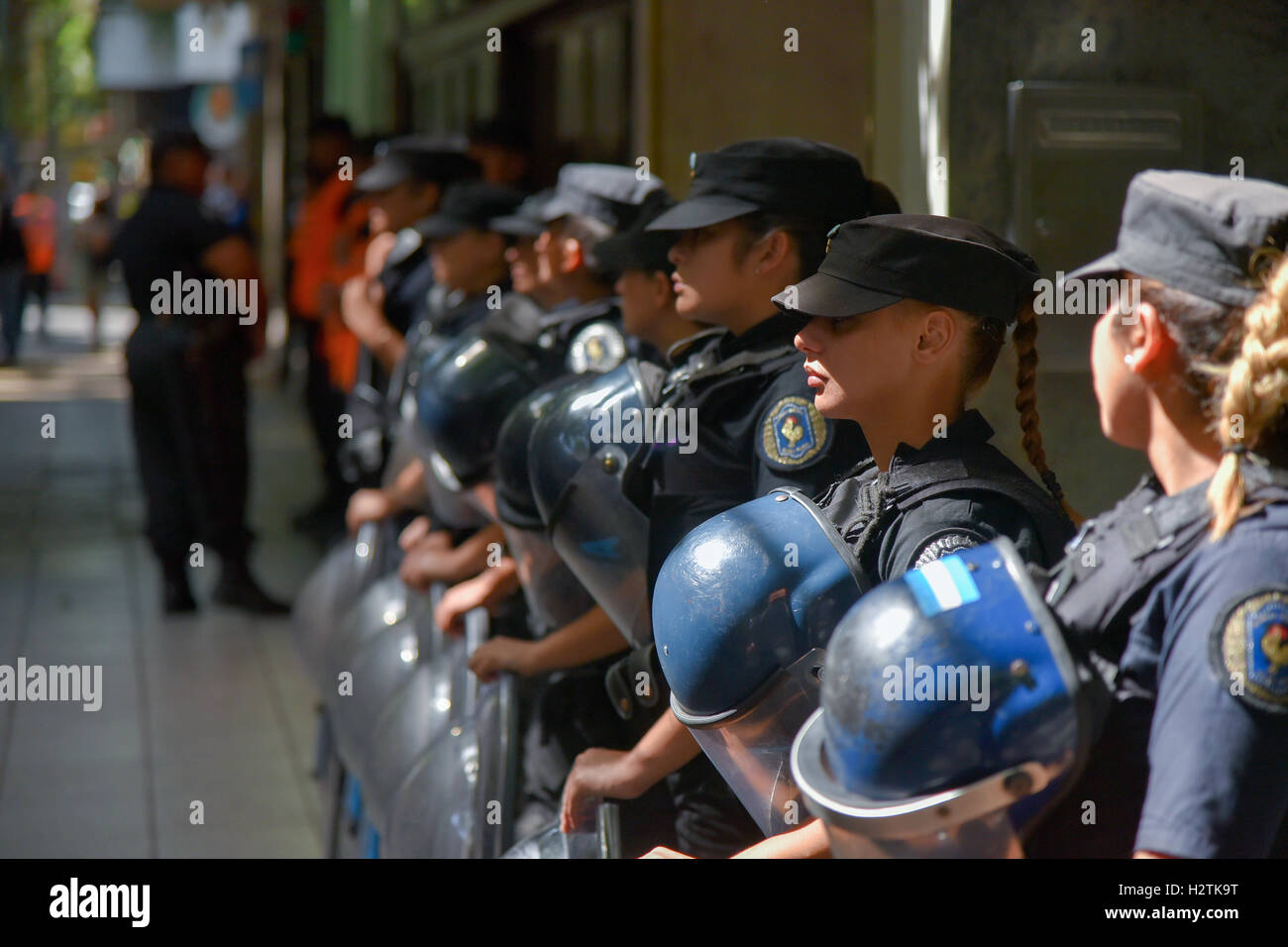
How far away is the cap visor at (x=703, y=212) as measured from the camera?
249cm

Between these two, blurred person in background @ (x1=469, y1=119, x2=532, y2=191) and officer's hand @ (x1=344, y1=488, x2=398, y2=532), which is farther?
blurred person in background @ (x1=469, y1=119, x2=532, y2=191)

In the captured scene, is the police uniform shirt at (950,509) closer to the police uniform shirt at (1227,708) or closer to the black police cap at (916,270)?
the black police cap at (916,270)

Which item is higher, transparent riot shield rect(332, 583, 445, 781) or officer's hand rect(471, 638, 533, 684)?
officer's hand rect(471, 638, 533, 684)

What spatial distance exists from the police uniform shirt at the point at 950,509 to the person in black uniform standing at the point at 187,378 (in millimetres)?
5350

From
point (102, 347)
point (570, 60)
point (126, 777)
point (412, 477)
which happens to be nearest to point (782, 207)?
point (412, 477)

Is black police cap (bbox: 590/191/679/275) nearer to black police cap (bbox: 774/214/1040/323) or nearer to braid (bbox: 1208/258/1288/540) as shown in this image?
black police cap (bbox: 774/214/1040/323)

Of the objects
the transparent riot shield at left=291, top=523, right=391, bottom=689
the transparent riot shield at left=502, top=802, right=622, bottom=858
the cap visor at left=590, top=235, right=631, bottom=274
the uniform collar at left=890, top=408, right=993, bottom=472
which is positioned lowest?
the transparent riot shield at left=291, top=523, right=391, bottom=689

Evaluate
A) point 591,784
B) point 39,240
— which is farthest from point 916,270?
point 39,240

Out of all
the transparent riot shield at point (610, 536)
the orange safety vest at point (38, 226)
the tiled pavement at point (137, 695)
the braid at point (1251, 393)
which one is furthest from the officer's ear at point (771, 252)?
the orange safety vest at point (38, 226)

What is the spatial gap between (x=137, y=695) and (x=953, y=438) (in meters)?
4.86

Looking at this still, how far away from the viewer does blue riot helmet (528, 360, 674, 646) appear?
2.53 meters

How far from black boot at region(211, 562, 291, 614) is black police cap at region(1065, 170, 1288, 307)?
241 inches

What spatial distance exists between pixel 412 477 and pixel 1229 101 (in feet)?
7.18

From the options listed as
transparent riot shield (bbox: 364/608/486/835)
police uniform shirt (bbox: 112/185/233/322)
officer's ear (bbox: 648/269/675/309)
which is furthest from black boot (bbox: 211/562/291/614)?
officer's ear (bbox: 648/269/675/309)
